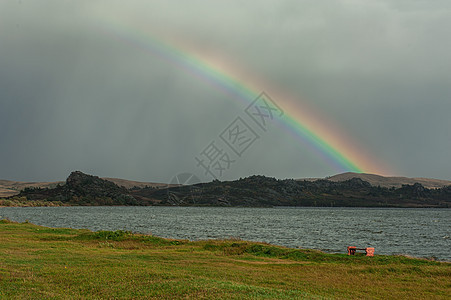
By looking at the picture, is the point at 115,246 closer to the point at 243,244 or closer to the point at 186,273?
the point at 243,244

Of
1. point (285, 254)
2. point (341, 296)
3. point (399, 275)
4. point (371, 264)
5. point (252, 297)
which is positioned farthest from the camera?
point (285, 254)

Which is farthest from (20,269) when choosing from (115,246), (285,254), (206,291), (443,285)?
(443,285)

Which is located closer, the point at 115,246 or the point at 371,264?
the point at 371,264

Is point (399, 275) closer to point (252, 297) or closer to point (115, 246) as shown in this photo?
point (252, 297)

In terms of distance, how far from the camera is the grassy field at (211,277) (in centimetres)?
1844

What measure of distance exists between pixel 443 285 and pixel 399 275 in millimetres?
3398

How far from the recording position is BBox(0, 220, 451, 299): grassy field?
18438 mm

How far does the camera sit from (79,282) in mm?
20156

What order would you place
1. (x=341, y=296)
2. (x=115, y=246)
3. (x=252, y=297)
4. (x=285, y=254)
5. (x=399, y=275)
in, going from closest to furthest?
(x=252, y=297) → (x=341, y=296) → (x=399, y=275) → (x=285, y=254) → (x=115, y=246)

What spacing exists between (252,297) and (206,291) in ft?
7.28

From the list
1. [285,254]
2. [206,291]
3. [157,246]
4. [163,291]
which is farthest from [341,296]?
[157,246]

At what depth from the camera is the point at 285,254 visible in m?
36.7

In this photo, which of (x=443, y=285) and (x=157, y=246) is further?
(x=157, y=246)

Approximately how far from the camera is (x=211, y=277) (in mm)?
23281
